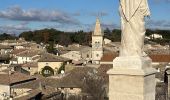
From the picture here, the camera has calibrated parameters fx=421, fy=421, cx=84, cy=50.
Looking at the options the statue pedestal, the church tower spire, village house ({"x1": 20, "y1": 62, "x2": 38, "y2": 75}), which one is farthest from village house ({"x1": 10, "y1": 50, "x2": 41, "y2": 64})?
the statue pedestal

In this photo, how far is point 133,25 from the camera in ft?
19.3

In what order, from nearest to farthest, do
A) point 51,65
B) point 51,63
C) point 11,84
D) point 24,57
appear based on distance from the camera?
point 11,84, point 51,65, point 51,63, point 24,57

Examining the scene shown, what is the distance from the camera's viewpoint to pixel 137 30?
589 centimetres

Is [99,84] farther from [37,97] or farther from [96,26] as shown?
[96,26]

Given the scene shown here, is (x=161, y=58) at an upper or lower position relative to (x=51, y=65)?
upper

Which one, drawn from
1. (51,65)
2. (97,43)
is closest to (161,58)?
(51,65)

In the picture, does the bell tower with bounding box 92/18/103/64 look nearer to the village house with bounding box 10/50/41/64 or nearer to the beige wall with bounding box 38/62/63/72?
the village house with bounding box 10/50/41/64

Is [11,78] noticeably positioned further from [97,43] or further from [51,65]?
[97,43]

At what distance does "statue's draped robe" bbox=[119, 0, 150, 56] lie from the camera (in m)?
5.87

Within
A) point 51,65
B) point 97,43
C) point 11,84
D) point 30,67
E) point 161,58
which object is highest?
point 97,43

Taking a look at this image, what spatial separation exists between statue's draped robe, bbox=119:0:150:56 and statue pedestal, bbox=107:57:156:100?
169 millimetres

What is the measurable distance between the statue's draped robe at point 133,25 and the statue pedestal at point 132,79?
17cm

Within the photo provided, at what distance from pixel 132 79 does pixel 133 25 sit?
0.79 metres

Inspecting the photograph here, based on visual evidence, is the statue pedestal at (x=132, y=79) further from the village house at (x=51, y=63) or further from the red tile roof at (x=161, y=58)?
the village house at (x=51, y=63)
